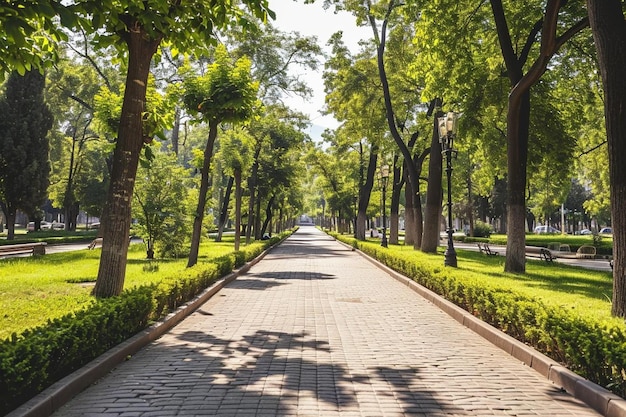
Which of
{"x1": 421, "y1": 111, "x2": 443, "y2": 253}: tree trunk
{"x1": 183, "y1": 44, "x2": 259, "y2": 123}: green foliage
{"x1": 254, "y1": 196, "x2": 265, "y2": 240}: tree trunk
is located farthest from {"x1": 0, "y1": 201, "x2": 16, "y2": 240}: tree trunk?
{"x1": 421, "y1": 111, "x2": 443, "y2": 253}: tree trunk

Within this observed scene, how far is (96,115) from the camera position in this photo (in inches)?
485

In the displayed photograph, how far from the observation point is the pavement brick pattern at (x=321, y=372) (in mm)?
4582

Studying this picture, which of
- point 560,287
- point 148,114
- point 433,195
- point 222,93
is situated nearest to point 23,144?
point 222,93

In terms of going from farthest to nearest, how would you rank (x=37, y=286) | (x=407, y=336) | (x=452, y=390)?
(x=37, y=286) < (x=407, y=336) < (x=452, y=390)

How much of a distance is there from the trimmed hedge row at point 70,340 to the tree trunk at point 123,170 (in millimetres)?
864

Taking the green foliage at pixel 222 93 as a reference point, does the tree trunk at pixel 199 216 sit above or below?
below

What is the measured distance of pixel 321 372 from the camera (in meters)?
5.66

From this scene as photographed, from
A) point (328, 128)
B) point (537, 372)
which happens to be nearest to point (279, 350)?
point (537, 372)

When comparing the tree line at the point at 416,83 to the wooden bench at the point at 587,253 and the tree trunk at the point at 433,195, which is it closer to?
the tree trunk at the point at 433,195

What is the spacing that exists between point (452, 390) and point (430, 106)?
24.6 m

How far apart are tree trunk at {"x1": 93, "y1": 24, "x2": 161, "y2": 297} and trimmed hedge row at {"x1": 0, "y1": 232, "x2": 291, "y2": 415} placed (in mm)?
864

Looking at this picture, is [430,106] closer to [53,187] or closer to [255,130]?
[255,130]

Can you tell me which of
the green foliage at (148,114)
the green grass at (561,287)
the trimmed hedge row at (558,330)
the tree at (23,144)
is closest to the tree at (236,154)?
the green grass at (561,287)

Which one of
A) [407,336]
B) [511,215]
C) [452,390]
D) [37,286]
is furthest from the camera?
[511,215]
